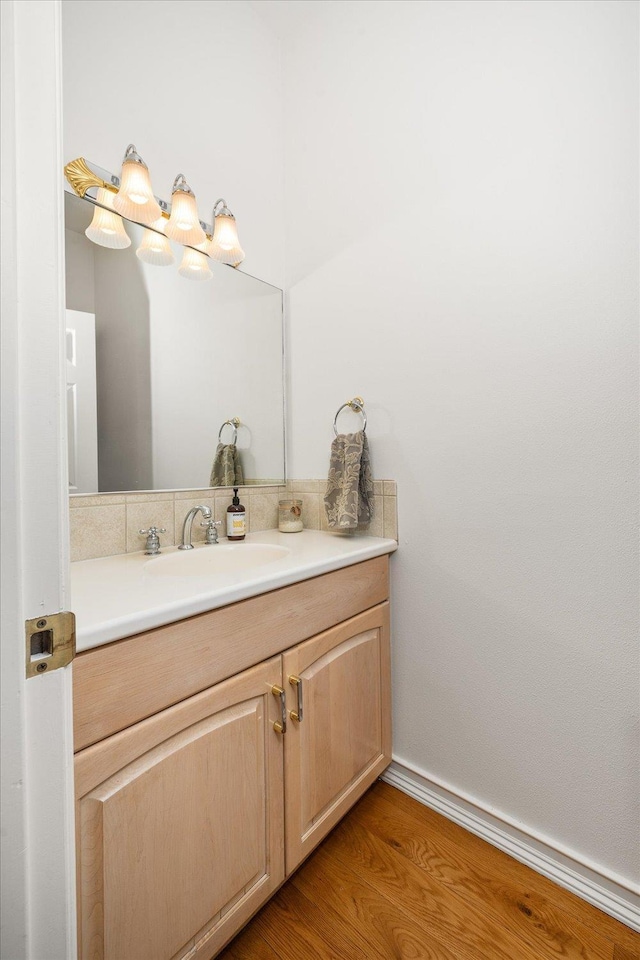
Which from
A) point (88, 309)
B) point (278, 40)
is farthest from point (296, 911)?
point (278, 40)

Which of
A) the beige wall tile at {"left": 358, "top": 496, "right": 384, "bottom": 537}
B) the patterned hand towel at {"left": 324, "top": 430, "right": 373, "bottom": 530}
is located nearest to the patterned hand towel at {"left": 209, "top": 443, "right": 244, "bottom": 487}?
the patterned hand towel at {"left": 324, "top": 430, "right": 373, "bottom": 530}

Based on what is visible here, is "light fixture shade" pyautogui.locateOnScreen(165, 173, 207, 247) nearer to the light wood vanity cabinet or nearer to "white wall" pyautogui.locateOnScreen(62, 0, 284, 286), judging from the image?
"white wall" pyautogui.locateOnScreen(62, 0, 284, 286)

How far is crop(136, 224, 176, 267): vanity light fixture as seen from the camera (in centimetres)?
131

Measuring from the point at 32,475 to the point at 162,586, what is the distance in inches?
19.3

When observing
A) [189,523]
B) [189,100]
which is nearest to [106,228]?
[189,100]

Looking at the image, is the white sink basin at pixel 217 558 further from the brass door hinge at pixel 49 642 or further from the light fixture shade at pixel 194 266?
the light fixture shade at pixel 194 266

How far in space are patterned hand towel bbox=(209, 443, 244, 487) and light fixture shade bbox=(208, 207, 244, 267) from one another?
0.65 m

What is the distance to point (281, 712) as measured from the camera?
3.29 ft

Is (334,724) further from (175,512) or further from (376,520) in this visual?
(175,512)

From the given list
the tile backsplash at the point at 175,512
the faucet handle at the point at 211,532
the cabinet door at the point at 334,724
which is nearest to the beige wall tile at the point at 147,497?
the tile backsplash at the point at 175,512

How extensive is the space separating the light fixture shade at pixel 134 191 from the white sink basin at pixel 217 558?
38.8 inches

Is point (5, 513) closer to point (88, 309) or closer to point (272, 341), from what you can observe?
point (88, 309)

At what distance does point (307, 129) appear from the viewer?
1.69 meters

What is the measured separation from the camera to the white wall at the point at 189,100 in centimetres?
121
